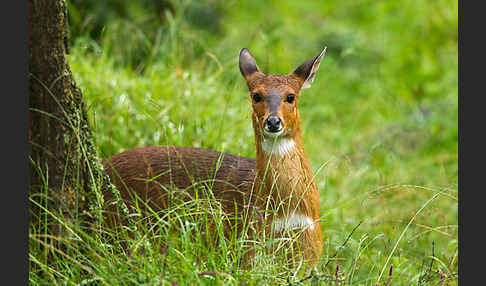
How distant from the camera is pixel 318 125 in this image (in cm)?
801

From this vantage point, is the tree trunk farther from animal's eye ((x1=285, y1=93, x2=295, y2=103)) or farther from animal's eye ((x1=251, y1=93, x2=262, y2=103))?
animal's eye ((x1=285, y1=93, x2=295, y2=103))

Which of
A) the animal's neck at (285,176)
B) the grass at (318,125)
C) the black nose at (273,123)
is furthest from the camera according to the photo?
the animal's neck at (285,176)

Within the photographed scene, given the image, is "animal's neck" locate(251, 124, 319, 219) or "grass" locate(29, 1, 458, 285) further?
"animal's neck" locate(251, 124, 319, 219)

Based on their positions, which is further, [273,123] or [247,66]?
[247,66]

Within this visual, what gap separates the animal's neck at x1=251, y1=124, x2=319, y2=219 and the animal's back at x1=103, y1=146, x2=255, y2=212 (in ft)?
0.75

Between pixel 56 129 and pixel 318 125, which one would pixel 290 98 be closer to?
pixel 56 129

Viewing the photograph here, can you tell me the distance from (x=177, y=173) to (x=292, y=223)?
2.76 ft

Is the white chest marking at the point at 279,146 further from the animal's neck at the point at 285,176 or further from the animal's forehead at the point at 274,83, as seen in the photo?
the animal's forehead at the point at 274,83

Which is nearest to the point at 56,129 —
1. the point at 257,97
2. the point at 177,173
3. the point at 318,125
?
the point at 177,173

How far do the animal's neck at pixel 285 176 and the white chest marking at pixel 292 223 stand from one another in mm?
25

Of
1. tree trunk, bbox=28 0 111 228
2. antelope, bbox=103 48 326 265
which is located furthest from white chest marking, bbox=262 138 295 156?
tree trunk, bbox=28 0 111 228

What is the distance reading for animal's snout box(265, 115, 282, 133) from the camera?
11.8 ft

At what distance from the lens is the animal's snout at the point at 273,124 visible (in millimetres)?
3605

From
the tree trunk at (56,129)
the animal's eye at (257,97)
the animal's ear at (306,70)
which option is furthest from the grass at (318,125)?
the animal's ear at (306,70)
